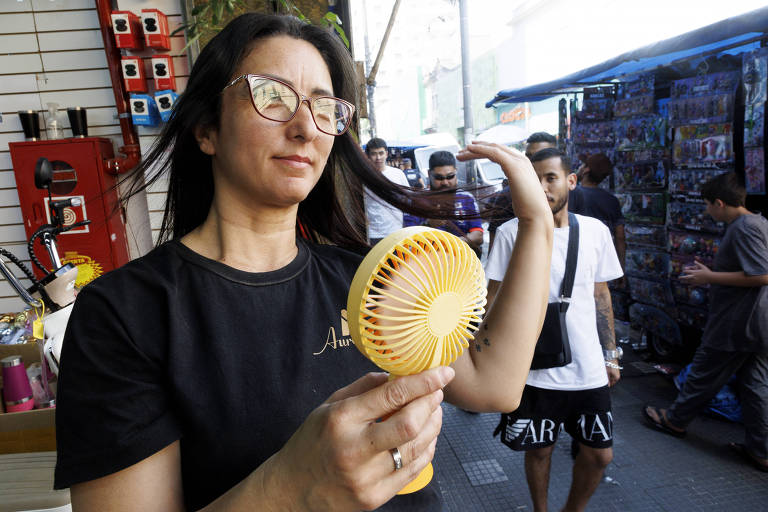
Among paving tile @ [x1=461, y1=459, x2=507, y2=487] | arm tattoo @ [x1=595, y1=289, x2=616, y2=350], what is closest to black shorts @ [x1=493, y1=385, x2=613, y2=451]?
arm tattoo @ [x1=595, y1=289, x2=616, y2=350]

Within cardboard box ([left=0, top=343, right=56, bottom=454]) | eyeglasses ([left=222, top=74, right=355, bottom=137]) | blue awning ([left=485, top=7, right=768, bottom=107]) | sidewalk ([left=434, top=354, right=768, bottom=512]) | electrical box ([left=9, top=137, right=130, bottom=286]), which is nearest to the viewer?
eyeglasses ([left=222, top=74, right=355, bottom=137])

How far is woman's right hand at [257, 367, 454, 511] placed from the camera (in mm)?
670

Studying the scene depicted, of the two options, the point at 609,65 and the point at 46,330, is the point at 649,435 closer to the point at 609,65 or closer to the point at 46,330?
the point at 609,65

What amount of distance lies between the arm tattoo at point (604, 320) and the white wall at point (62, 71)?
3.64m

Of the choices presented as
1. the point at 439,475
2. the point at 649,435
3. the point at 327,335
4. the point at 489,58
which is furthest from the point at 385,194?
the point at 489,58

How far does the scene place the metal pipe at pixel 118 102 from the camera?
404cm

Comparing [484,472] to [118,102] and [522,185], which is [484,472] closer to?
[522,185]

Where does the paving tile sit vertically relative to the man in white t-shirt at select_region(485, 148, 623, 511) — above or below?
below

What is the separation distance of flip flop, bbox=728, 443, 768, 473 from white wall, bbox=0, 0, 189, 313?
5.16m

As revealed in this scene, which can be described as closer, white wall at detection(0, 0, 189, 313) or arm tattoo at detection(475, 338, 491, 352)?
arm tattoo at detection(475, 338, 491, 352)

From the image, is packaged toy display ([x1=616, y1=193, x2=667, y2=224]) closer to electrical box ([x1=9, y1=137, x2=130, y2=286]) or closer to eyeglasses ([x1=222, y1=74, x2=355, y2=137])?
eyeglasses ([x1=222, y1=74, x2=355, y2=137])

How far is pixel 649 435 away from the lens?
402 cm

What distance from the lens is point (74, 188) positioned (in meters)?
4.27

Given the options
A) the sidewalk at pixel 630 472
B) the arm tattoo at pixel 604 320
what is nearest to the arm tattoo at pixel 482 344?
the arm tattoo at pixel 604 320
